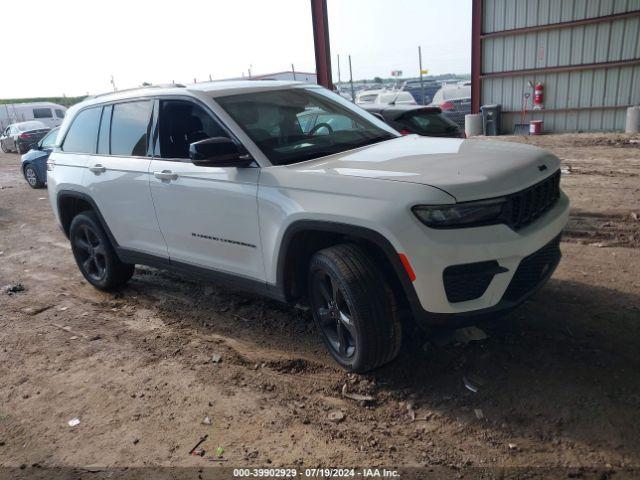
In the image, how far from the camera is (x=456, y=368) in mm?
3346

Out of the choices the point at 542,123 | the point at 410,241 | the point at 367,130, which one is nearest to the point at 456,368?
the point at 410,241

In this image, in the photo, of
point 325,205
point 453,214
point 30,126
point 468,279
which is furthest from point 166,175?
point 30,126

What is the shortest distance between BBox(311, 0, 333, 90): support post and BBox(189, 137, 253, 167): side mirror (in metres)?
13.4

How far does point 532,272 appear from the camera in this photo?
10.1 ft

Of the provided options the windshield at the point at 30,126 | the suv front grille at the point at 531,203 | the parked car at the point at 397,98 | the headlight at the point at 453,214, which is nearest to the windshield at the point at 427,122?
the suv front grille at the point at 531,203

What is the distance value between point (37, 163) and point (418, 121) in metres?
9.77

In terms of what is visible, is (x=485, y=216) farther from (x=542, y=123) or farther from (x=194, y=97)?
(x=542, y=123)

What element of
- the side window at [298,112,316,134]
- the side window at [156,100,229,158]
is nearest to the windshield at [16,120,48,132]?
the side window at [156,100,229,158]

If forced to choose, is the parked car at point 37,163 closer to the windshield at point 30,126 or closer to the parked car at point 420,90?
the windshield at point 30,126

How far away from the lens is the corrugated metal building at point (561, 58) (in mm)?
13992

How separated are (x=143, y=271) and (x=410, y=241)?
412cm

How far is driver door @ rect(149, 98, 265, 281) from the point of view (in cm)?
357

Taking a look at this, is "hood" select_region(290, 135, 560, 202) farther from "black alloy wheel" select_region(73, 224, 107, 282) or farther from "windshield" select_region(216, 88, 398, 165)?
"black alloy wheel" select_region(73, 224, 107, 282)

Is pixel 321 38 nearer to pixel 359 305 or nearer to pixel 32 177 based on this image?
pixel 32 177
